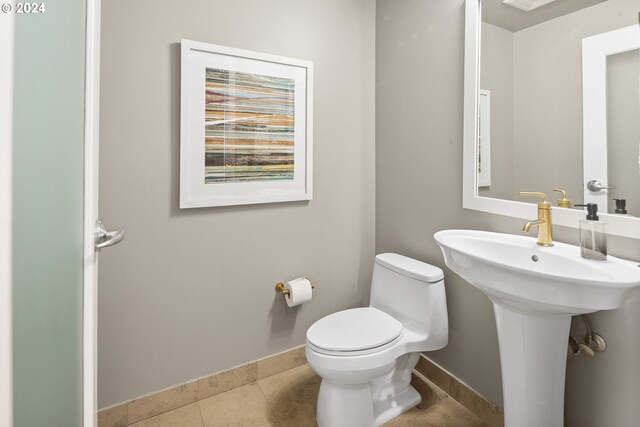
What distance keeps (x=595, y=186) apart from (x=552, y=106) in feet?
1.14

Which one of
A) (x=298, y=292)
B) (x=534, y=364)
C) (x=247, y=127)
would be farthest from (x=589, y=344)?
(x=247, y=127)

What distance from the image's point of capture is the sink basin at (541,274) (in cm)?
84

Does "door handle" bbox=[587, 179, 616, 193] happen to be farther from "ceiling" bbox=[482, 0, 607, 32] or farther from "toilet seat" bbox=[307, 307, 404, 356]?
"toilet seat" bbox=[307, 307, 404, 356]

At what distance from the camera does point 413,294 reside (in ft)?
5.40

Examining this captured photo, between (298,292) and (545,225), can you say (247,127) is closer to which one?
(298,292)

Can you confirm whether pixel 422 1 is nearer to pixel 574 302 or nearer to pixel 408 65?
pixel 408 65

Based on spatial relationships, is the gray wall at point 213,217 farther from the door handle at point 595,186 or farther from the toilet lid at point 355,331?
the door handle at point 595,186

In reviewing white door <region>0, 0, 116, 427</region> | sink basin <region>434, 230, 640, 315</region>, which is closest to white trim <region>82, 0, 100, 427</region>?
white door <region>0, 0, 116, 427</region>

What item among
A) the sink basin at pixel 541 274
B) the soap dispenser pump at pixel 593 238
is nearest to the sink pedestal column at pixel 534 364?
the sink basin at pixel 541 274

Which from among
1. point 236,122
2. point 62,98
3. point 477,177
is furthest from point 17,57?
point 477,177

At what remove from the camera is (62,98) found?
60cm

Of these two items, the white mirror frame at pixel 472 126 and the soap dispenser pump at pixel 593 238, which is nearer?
the soap dispenser pump at pixel 593 238

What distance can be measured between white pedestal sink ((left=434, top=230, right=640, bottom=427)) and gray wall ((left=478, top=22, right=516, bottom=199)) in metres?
0.30

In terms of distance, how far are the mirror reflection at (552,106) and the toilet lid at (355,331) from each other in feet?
2.46
